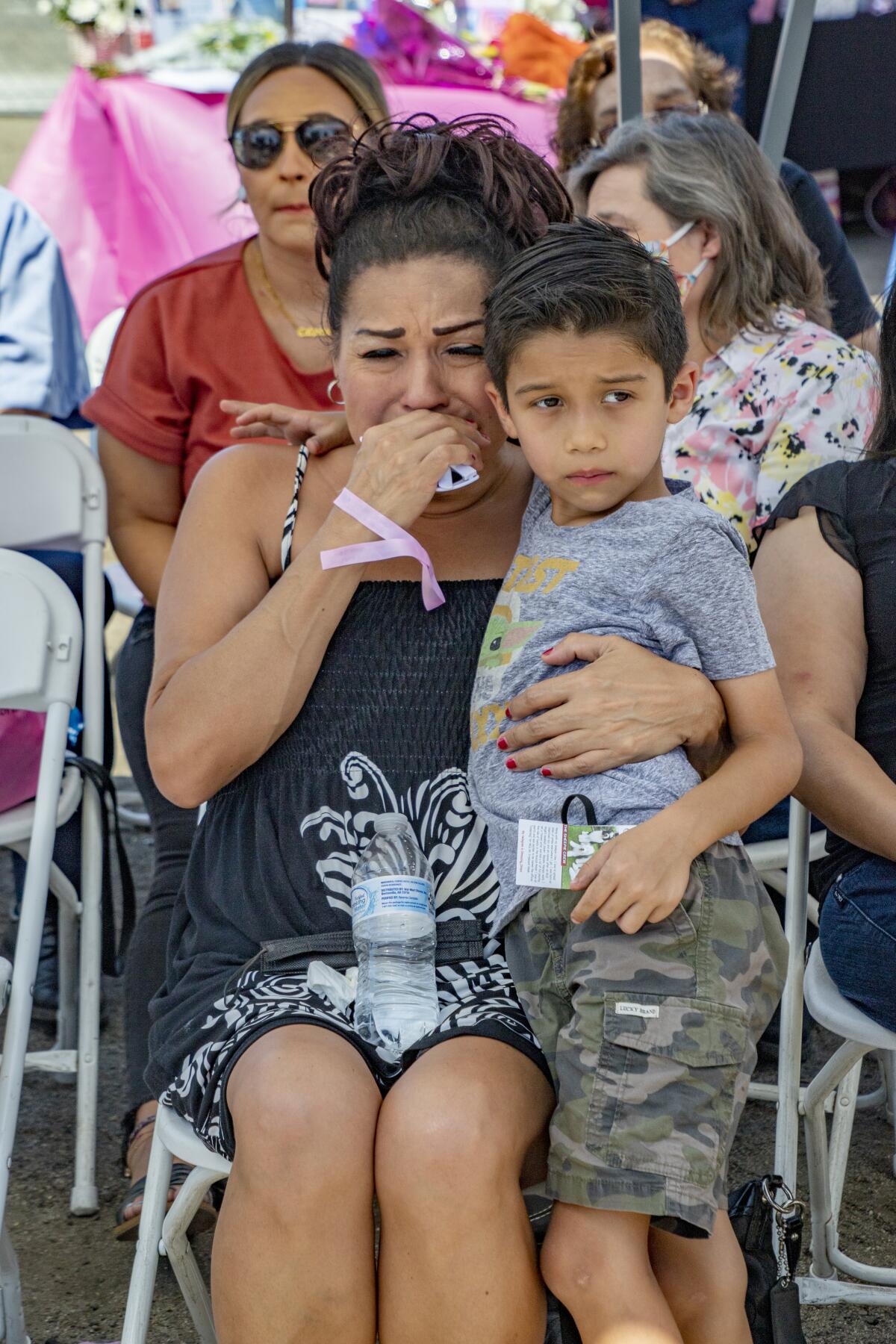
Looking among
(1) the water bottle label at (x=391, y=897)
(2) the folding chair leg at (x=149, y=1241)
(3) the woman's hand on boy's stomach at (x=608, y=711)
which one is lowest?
(2) the folding chair leg at (x=149, y=1241)

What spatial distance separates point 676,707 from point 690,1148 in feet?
1.64

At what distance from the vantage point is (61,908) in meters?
2.96

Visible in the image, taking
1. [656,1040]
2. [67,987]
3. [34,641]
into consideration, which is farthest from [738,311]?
[67,987]

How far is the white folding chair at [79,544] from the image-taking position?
272cm

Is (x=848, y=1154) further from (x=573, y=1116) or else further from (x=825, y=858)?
(x=573, y=1116)

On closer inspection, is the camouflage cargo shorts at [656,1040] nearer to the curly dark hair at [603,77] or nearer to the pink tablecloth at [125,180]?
the curly dark hair at [603,77]

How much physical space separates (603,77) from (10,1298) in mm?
3444

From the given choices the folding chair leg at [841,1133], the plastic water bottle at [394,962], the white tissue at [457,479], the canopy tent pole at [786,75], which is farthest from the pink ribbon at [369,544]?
the canopy tent pole at [786,75]

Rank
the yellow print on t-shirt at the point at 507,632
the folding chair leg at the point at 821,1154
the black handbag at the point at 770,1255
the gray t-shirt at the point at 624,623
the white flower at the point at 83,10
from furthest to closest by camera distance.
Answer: the white flower at the point at 83,10, the folding chair leg at the point at 821,1154, the yellow print on t-shirt at the point at 507,632, the gray t-shirt at the point at 624,623, the black handbag at the point at 770,1255

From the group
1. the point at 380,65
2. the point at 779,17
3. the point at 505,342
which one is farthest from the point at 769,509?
the point at 380,65

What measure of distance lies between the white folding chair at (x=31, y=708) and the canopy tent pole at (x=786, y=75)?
192cm

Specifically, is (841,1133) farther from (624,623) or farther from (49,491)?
(49,491)

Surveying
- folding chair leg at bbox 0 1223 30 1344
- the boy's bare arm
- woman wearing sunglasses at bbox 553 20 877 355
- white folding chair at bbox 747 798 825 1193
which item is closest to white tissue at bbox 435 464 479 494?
the boy's bare arm

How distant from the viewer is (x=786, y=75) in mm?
3303
